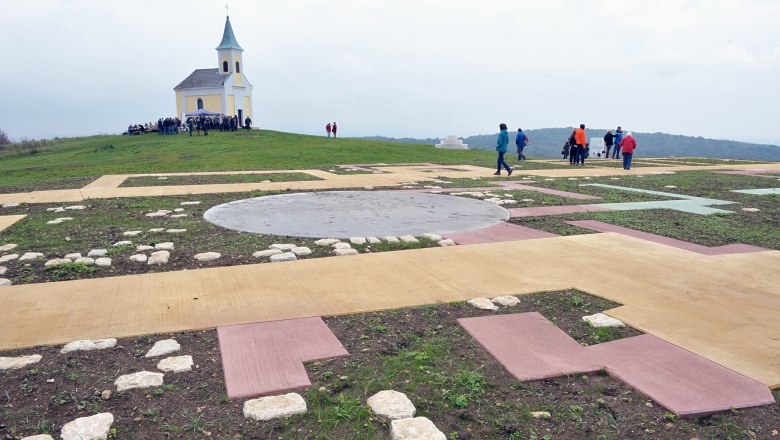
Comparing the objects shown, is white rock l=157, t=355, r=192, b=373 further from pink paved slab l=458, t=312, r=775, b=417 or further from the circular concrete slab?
the circular concrete slab

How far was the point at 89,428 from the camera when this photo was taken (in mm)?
2941

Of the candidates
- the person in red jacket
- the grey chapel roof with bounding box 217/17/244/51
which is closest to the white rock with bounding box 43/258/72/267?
the person in red jacket

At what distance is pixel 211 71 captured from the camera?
73.8m

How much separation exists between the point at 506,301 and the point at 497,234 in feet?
9.78

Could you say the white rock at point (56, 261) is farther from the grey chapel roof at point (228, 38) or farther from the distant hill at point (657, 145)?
the distant hill at point (657, 145)

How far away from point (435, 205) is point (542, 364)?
22.4 ft

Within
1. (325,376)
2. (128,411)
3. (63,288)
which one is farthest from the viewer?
(63,288)

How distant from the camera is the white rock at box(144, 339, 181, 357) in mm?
3861

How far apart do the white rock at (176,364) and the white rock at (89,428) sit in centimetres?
56

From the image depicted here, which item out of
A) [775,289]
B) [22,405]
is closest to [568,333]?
[775,289]

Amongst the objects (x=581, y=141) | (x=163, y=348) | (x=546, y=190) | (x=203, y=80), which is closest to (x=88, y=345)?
(x=163, y=348)

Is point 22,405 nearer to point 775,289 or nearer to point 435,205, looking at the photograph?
point 775,289

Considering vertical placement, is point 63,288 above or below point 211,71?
below

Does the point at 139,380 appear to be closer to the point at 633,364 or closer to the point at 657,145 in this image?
the point at 633,364
